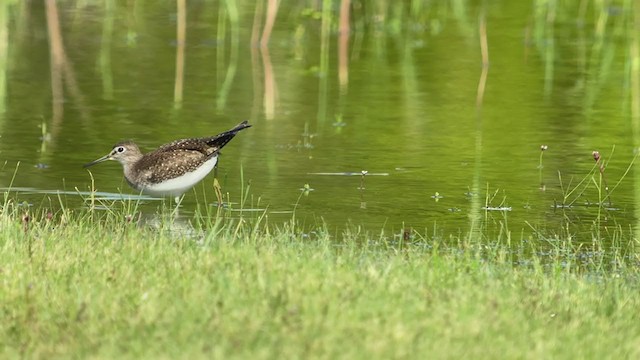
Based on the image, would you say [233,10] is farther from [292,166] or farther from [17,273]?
[17,273]

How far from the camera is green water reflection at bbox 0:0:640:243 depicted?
1157cm

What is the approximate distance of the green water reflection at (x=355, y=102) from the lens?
38.0 feet

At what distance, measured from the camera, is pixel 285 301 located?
22.9 feet

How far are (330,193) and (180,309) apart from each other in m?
4.72

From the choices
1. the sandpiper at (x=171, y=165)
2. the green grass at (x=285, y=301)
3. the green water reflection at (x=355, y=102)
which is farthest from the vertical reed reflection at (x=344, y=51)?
the green grass at (x=285, y=301)

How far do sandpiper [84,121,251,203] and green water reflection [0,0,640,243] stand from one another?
0.23 m

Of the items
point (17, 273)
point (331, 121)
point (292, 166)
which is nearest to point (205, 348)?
point (17, 273)

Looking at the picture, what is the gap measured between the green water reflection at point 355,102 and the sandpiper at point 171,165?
23 centimetres

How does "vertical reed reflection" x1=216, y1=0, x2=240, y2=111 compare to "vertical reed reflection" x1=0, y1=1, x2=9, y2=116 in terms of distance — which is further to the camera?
"vertical reed reflection" x1=216, y1=0, x2=240, y2=111

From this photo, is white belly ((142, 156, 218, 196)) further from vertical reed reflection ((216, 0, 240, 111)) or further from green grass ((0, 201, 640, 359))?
vertical reed reflection ((216, 0, 240, 111))

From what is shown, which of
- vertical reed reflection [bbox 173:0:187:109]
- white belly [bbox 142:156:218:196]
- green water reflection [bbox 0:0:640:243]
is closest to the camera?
white belly [bbox 142:156:218:196]

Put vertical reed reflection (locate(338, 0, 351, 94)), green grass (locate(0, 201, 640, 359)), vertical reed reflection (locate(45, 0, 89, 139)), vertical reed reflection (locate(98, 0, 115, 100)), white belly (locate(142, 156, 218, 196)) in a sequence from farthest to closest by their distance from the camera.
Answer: vertical reed reflection (locate(338, 0, 351, 94)), vertical reed reflection (locate(98, 0, 115, 100)), vertical reed reflection (locate(45, 0, 89, 139)), white belly (locate(142, 156, 218, 196)), green grass (locate(0, 201, 640, 359))

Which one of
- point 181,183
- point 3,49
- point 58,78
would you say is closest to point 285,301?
point 181,183

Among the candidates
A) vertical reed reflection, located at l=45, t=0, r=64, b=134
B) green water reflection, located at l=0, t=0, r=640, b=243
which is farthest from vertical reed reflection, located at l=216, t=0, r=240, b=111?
vertical reed reflection, located at l=45, t=0, r=64, b=134
